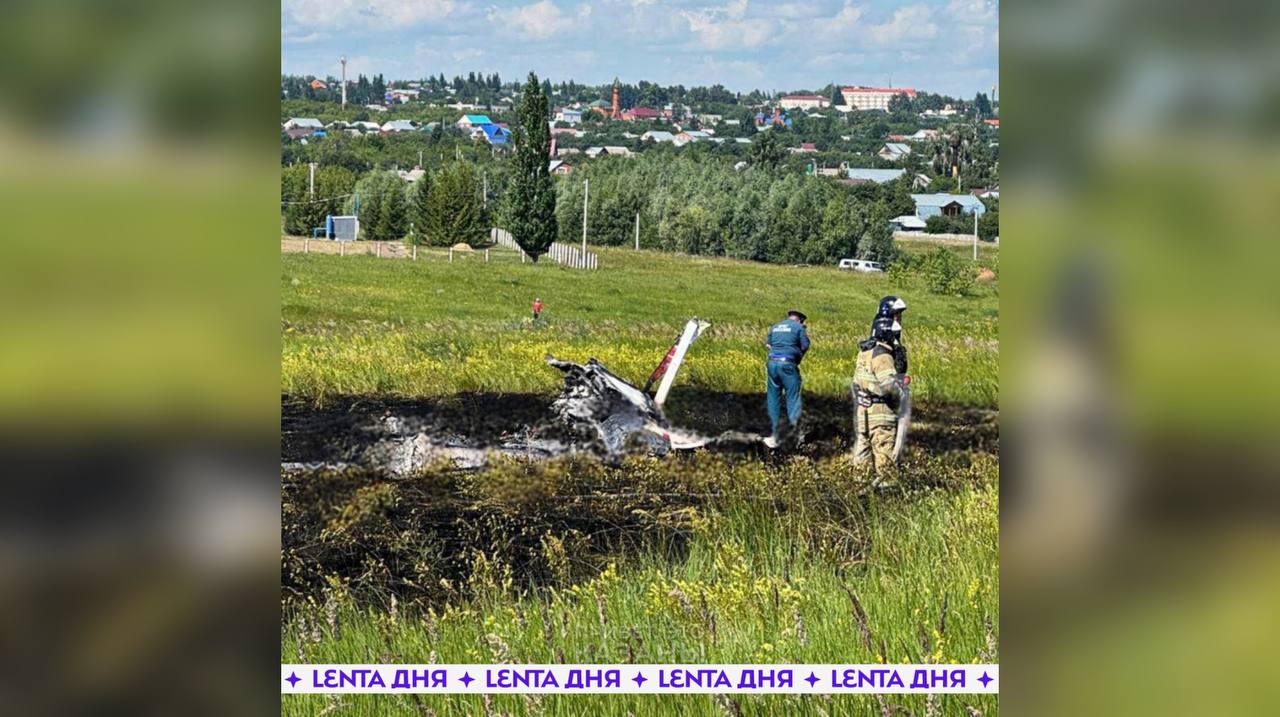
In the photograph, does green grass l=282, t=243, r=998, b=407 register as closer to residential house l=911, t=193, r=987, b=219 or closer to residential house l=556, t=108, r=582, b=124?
residential house l=911, t=193, r=987, b=219

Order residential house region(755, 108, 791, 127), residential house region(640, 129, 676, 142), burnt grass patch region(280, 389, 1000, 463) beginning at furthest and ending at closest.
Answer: burnt grass patch region(280, 389, 1000, 463), residential house region(640, 129, 676, 142), residential house region(755, 108, 791, 127)

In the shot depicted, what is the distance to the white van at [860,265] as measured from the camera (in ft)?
25.8

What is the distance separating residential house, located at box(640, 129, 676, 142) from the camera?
24.7ft

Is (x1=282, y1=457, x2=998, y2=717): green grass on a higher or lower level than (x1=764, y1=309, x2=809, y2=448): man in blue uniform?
lower

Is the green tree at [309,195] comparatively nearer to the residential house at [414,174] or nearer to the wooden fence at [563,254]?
the residential house at [414,174]

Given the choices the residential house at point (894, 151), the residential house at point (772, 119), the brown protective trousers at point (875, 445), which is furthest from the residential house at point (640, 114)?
the brown protective trousers at point (875, 445)

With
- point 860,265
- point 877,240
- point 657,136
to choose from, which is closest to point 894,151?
point 877,240

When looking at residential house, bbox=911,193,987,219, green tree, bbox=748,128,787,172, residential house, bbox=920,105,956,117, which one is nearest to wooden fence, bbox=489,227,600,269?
green tree, bbox=748,128,787,172

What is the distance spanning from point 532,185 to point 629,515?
2.29 metres

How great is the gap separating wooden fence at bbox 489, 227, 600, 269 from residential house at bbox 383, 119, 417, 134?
0.91m
